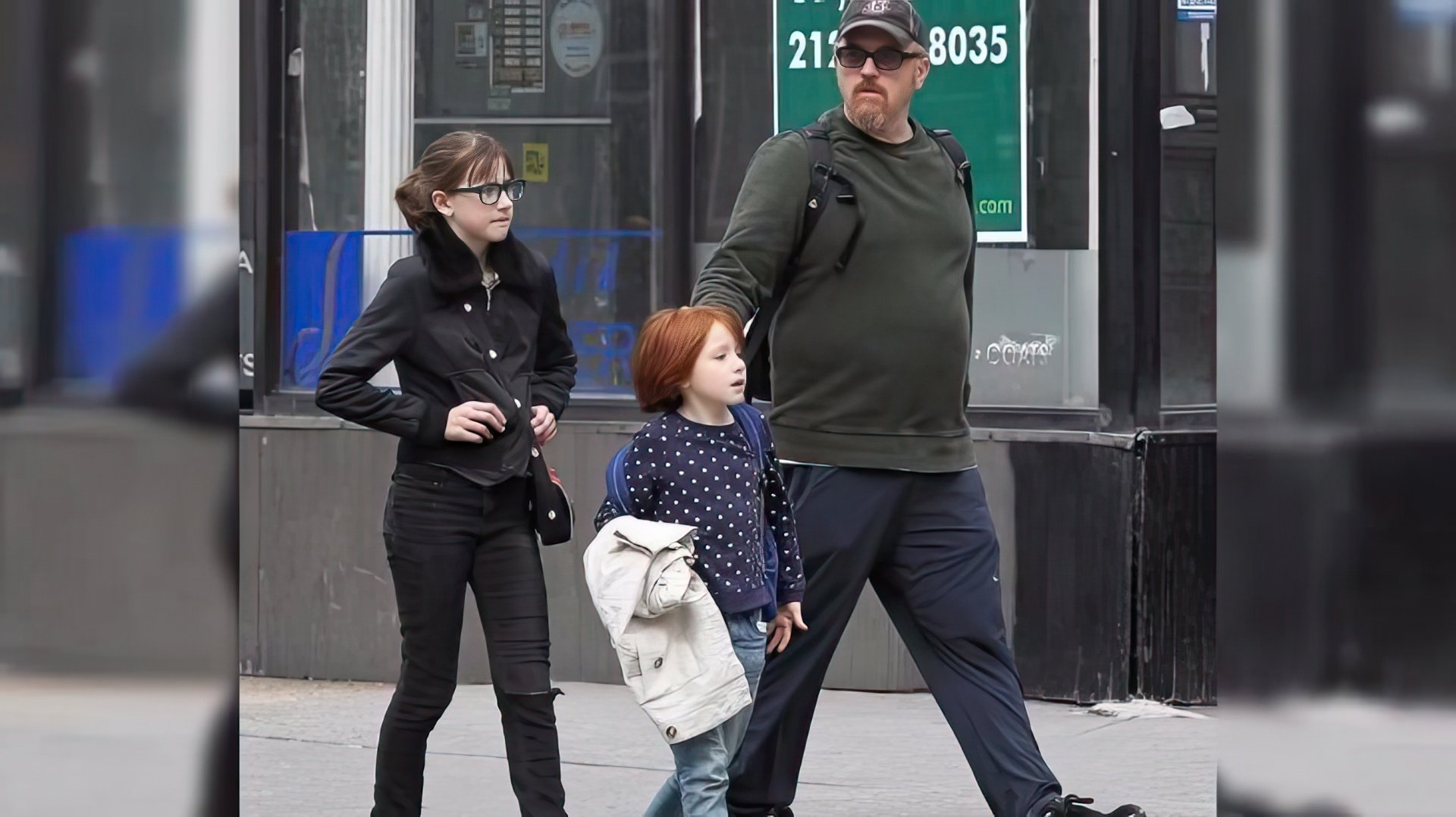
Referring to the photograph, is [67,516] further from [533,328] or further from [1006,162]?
[1006,162]

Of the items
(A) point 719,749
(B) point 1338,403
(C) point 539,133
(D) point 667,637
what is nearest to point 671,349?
(D) point 667,637

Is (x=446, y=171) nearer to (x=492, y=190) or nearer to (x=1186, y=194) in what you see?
(x=492, y=190)

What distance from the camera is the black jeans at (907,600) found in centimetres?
459

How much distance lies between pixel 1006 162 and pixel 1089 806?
9.99 feet

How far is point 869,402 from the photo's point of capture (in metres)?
4.59

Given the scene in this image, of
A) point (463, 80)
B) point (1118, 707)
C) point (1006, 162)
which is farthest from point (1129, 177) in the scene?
point (463, 80)

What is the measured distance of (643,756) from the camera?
623 centimetres

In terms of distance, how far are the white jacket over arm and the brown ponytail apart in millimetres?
1002

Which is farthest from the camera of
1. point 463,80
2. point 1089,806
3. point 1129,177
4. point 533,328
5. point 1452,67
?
point 463,80

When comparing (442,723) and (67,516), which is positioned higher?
(67,516)

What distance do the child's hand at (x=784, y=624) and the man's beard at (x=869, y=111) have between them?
1.07m

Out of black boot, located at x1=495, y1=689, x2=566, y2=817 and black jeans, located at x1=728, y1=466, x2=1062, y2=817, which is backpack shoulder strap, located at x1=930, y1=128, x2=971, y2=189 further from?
black boot, located at x1=495, y1=689, x2=566, y2=817

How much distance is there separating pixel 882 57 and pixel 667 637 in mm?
1388

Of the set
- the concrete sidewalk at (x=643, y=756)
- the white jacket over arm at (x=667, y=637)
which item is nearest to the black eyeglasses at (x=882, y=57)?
the white jacket over arm at (x=667, y=637)
